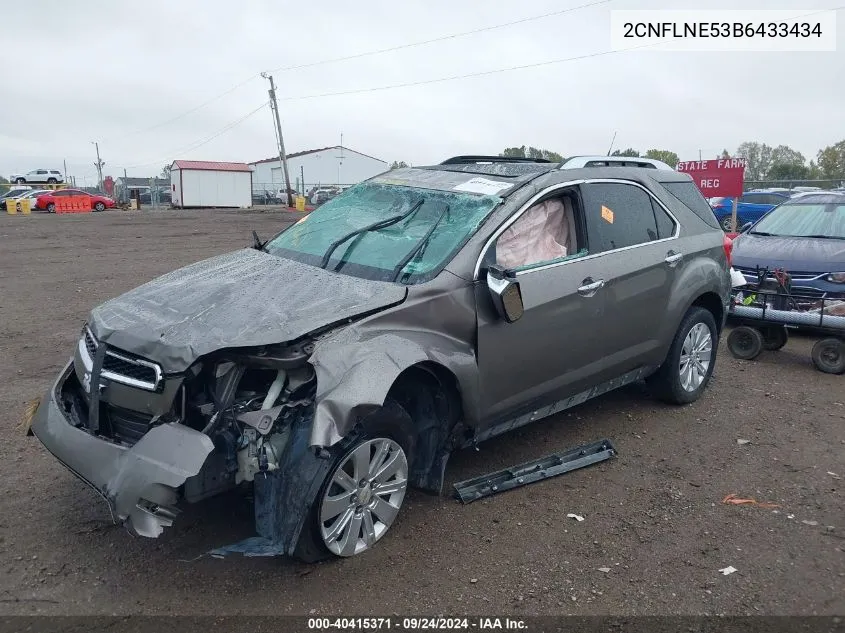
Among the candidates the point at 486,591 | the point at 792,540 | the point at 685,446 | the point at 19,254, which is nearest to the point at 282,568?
the point at 486,591

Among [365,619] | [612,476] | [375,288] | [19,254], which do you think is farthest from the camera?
[19,254]

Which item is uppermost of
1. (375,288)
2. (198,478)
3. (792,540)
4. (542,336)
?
(375,288)

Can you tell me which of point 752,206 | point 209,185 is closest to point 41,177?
point 209,185

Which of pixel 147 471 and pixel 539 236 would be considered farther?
pixel 539 236

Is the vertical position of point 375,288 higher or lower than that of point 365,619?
higher

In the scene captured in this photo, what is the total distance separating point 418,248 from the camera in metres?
4.33

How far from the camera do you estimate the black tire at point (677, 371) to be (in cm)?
571

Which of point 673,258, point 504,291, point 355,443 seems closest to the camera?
point 355,443

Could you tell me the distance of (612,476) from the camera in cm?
475

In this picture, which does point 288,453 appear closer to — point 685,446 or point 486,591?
point 486,591

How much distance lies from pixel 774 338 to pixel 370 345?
223 inches

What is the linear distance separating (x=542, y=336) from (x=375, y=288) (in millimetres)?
1128

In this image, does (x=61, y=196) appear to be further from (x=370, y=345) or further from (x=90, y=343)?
(x=370, y=345)

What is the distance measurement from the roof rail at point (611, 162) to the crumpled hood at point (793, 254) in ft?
8.84
